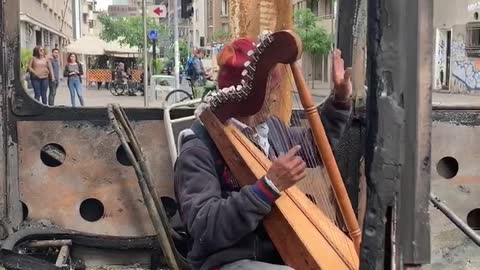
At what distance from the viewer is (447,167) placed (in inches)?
175

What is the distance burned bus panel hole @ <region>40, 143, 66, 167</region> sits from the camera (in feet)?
13.6

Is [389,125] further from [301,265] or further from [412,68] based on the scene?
[301,265]

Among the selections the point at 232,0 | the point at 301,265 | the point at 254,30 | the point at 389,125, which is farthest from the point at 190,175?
the point at 232,0

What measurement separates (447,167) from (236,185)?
7.15 feet

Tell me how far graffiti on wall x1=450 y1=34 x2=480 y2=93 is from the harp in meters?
1.25

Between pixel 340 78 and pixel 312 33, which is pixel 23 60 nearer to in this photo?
pixel 312 33

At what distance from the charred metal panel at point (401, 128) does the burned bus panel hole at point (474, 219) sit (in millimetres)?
3293

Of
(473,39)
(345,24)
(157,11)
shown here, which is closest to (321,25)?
(345,24)

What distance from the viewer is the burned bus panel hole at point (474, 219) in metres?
4.55

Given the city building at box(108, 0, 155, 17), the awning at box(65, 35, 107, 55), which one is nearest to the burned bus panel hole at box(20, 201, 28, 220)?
the city building at box(108, 0, 155, 17)

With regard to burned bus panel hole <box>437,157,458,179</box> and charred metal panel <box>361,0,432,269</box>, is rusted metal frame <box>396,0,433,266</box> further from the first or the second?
burned bus panel hole <box>437,157,458,179</box>

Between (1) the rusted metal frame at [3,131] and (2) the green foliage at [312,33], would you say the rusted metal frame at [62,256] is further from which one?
(2) the green foliage at [312,33]

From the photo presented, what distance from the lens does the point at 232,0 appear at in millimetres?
4234

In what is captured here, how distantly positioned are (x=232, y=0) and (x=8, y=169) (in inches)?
63.4
